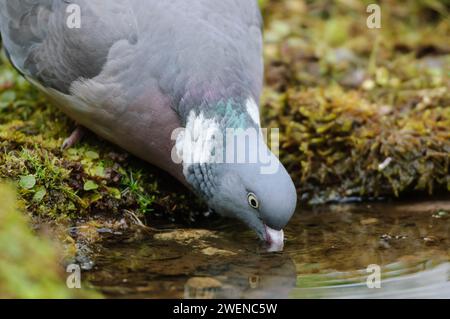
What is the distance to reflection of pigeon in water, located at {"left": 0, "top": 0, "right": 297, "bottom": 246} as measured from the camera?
5488mm

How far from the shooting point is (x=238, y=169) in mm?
5262

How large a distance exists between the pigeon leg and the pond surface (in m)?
1.10

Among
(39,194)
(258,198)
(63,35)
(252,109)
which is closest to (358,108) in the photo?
(252,109)

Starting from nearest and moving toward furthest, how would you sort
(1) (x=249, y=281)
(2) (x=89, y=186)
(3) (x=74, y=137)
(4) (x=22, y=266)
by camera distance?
(4) (x=22, y=266)
(1) (x=249, y=281)
(2) (x=89, y=186)
(3) (x=74, y=137)

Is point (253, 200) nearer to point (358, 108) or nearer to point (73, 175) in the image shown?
point (73, 175)

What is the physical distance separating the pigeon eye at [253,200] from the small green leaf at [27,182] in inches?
63.3

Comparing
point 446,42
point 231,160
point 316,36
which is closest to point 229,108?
point 231,160

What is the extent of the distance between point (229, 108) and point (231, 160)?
441 mm

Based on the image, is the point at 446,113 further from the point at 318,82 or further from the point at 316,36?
the point at 316,36

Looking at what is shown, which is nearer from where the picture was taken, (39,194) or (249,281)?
(249,281)

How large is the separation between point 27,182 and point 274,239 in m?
1.86

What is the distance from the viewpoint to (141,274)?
15.5ft

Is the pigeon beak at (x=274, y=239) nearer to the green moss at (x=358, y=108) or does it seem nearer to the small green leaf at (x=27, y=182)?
the green moss at (x=358, y=108)

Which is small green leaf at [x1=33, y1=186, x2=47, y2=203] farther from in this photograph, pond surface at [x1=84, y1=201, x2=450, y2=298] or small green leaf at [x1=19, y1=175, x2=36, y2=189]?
pond surface at [x1=84, y1=201, x2=450, y2=298]
